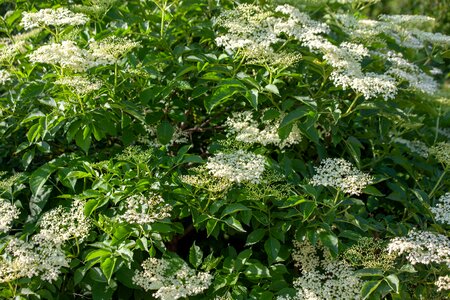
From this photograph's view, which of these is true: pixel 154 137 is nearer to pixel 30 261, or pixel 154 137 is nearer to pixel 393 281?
pixel 30 261

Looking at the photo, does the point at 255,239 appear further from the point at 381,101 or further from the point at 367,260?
the point at 381,101

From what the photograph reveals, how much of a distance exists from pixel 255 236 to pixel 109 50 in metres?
0.99

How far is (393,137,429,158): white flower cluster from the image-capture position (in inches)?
137

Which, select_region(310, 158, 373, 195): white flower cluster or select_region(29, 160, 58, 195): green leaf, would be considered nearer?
select_region(310, 158, 373, 195): white flower cluster

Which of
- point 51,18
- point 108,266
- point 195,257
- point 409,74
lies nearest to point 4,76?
point 51,18

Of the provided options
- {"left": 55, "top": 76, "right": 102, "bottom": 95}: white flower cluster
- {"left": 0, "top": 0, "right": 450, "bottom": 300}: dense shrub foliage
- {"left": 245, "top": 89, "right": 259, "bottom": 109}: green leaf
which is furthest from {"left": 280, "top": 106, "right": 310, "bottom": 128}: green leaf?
{"left": 55, "top": 76, "right": 102, "bottom": 95}: white flower cluster

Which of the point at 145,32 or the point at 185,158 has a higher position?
the point at 145,32

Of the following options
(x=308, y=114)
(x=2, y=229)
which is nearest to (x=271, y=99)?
(x=308, y=114)

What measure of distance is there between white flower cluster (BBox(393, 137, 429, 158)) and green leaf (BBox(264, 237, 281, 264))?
1.15m

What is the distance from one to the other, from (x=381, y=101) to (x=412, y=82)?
181 mm

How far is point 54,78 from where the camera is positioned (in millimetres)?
3139

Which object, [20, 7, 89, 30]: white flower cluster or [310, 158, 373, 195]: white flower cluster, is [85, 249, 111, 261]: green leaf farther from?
[20, 7, 89, 30]: white flower cluster

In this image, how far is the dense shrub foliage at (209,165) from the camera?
2.55m

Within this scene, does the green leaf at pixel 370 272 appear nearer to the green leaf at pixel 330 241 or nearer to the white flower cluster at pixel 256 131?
the green leaf at pixel 330 241
